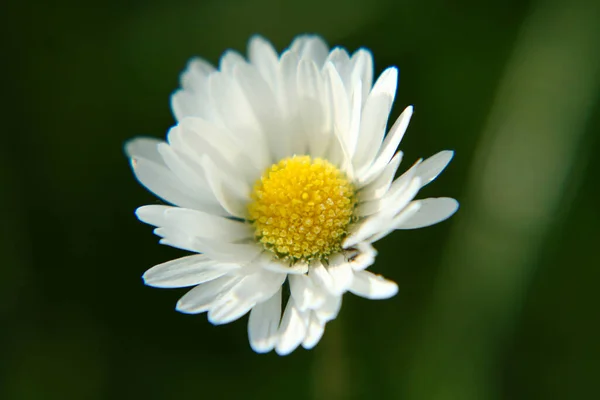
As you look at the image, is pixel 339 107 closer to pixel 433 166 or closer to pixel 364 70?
pixel 364 70

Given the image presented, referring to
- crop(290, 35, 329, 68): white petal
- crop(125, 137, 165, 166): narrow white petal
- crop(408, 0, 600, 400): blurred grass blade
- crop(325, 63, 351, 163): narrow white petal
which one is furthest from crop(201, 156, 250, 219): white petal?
crop(408, 0, 600, 400): blurred grass blade

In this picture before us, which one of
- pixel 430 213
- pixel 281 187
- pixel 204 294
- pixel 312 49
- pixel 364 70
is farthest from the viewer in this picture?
pixel 312 49

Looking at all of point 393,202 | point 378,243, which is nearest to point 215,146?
point 393,202

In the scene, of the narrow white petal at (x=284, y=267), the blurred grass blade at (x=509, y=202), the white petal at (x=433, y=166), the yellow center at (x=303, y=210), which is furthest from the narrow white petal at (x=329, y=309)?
the blurred grass blade at (x=509, y=202)

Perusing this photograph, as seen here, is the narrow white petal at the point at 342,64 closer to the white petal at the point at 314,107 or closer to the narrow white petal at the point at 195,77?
the white petal at the point at 314,107

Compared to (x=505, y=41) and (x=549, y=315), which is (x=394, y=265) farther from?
(x=505, y=41)

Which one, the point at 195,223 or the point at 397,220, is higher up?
the point at 397,220

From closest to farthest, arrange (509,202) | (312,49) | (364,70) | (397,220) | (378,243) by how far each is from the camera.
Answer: (397,220) < (364,70) < (312,49) < (509,202) < (378,243)
